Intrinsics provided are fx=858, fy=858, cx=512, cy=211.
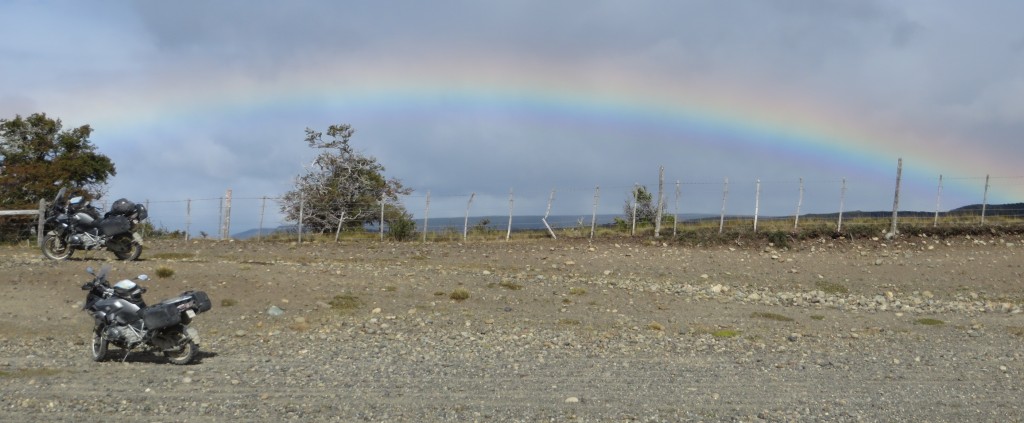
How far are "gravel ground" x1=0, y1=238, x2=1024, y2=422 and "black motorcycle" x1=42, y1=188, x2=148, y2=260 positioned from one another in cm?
52

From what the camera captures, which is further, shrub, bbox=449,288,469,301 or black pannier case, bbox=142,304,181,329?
shrub, bbox=449,288,469,301

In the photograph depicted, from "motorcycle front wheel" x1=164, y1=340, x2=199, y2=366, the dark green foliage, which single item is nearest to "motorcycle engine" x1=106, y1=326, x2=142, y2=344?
"motorcycle front wheel" x1=164, y1=340, x2=199, y2=366

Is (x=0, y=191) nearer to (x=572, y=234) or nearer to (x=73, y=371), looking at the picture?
(x=572, y=234)

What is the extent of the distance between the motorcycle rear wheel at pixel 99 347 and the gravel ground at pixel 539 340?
0.21m

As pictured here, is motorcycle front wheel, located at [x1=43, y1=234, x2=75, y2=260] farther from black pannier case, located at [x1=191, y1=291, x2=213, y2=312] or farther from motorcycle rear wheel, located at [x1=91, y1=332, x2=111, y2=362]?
black pannier case, located at [x1=191, y1=291, x2=213, y2=312]

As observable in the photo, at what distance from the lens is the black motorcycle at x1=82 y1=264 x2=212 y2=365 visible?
36.8 feet

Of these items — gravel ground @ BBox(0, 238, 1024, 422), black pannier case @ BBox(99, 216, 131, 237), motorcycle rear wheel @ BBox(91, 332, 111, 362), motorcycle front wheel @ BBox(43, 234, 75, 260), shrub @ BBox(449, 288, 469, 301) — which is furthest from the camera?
motorcycle front wheel @ BBox(43, 234, 75, 260)

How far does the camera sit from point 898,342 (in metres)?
14.8

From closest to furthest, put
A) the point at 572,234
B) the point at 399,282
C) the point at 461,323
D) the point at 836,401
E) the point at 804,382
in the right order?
1. the point at 836,401
2. the point at 804,382
3. the point at 461,323
4. the point at 399,282
5. the point at 572,234

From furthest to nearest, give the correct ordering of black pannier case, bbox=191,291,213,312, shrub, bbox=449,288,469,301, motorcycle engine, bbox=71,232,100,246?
motorcycle engine, bbox=71,232,100,246 → shrub, bbox=449,288,469,301 → black pannier case, bbox=191,291,213,312

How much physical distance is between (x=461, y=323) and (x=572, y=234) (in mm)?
18488

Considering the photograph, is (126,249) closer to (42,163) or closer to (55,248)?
(55,248)

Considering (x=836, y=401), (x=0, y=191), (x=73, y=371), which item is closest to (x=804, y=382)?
(x=836, y=401)

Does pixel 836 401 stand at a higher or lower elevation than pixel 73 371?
higher
